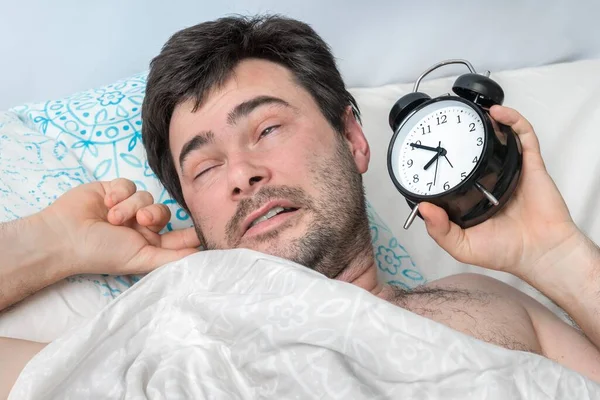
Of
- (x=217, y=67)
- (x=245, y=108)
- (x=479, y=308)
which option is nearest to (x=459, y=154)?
(x=479, y=308)

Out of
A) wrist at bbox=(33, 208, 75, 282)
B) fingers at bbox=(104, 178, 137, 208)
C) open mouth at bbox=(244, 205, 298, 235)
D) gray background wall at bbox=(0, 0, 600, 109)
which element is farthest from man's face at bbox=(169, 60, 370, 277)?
gray background wall at bbox=(0, 0, 600, 109)

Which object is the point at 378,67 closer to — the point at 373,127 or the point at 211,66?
the point at 373,127

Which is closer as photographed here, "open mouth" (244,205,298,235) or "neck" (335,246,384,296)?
"open mouth" (244,205,298,235)

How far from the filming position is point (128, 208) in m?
1.35

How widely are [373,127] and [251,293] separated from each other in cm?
88

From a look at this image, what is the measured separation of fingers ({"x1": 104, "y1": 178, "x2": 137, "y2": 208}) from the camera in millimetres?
1366

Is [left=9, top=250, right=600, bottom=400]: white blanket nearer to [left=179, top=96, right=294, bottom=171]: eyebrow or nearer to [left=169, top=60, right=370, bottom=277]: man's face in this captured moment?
[left=169, top=60, right=370, bottom=277]: man's face

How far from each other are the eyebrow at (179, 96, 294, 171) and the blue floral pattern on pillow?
261 mm

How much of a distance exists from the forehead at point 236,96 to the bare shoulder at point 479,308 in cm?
45

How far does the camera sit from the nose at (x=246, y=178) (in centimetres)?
124

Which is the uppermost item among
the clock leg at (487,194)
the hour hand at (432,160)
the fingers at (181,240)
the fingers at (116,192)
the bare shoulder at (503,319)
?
the hour hand at (432,160)

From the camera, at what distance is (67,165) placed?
4.96ft

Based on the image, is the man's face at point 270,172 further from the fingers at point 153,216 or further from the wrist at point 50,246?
the wrist at point 50,246

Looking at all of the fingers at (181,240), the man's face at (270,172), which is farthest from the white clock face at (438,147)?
the fingers at (181,240)
